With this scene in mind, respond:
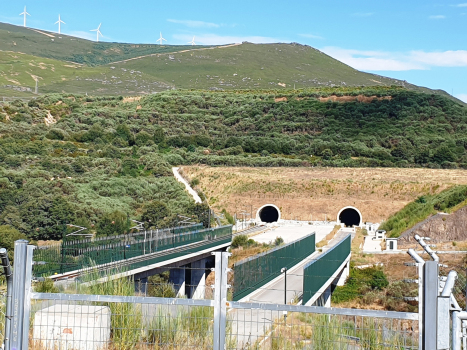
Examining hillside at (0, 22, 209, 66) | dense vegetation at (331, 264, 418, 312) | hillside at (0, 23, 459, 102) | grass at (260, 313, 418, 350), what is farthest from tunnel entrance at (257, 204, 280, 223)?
hillside at (0, 22, 209, 66)

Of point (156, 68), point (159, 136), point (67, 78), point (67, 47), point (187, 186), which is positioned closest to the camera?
point (187, 186)

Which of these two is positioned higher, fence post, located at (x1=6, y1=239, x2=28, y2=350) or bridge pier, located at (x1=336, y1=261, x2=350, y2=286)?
fence post, located at (x1=6, y1=239, x2=28, y2=350)

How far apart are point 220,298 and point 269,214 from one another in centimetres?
4707

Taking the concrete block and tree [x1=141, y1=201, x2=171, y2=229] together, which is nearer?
the concrete block

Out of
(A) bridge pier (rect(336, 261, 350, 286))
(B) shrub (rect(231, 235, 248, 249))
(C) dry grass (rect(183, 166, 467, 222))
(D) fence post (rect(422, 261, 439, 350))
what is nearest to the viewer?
(D) fence post (rect(422, 261, 439, 350))

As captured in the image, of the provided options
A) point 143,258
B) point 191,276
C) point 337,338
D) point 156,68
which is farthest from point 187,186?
point 156,68

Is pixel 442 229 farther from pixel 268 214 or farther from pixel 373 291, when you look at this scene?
pixel 268 214

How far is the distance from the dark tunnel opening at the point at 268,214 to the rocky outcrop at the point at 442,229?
54.3 feet

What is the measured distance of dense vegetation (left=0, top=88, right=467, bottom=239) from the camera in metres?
41.2

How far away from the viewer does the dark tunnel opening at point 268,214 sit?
5134 cm

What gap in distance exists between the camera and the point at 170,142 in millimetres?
71250

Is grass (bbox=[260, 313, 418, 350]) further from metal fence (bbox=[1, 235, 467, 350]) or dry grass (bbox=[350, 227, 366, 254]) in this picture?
dry grass (bbox=[350, 227, 366, 254])

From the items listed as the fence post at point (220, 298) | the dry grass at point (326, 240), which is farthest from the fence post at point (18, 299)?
the dry grass at point (326, 240)

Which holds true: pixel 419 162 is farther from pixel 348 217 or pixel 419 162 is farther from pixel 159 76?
pixel 159 76
